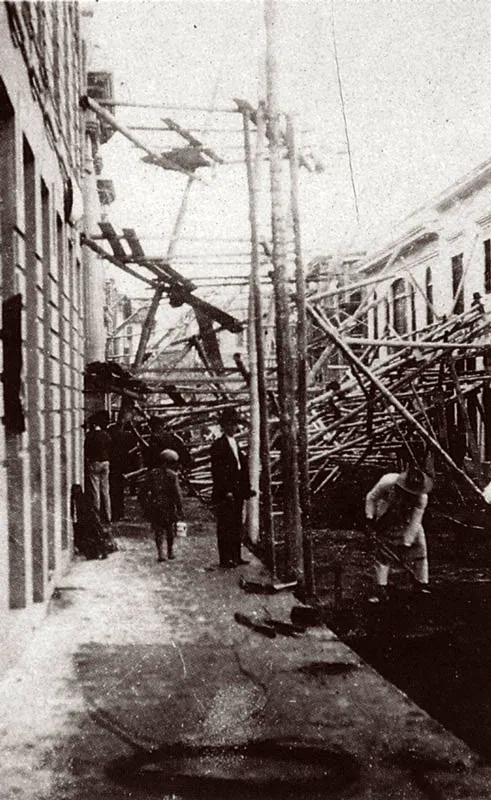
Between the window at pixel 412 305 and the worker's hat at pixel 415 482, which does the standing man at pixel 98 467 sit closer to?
the worker's hat at pixel 415 482

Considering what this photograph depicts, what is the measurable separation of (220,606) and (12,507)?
263 centimetres

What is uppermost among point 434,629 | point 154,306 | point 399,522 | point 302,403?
point 154,306

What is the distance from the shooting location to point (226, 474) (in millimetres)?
10609

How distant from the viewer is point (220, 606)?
8195mm

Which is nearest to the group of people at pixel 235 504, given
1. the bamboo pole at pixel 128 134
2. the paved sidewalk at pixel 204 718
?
the paved sidewalk at pixel 204 718

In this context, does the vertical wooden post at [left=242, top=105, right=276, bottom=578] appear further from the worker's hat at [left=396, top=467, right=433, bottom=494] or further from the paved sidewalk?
the paved sidewalk

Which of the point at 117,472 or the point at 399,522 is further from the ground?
the point at 117,472

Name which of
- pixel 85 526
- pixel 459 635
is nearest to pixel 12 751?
pixel 459 635

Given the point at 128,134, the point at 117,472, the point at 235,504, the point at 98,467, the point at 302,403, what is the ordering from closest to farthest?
the point at 302,403 < the point at 235,504 < the point at 98,467 < the point at 117,472 < the point at 128,134

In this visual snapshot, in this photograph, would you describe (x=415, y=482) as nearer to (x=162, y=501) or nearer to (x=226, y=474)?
(x=226, y=474)

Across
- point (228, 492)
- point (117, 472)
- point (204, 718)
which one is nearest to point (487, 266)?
point (117, 472)

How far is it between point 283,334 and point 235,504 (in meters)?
2.32

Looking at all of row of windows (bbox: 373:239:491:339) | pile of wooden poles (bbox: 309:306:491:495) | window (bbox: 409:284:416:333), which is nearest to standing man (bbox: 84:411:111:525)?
pile of wooden poles (bbox: 309:306:491:495)

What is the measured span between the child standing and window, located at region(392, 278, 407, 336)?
1868 cm
